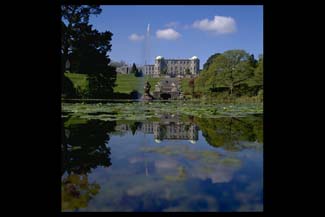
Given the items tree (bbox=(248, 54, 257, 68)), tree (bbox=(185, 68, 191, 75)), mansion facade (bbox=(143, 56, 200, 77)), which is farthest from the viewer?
tree (bbox=(248, 54, 257, 68))

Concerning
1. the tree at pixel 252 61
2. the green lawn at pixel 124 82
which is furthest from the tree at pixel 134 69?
the tree at pixel 252 61

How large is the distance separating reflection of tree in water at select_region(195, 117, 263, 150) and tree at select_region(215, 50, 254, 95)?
5.37 ft

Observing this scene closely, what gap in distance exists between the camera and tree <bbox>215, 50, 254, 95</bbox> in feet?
26.1

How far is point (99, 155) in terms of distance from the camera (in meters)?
5.33

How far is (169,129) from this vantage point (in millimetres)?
6574

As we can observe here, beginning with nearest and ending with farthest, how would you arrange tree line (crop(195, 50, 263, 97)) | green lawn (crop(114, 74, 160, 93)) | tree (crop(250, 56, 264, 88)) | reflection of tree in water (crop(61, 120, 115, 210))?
1. reflection of tree in water (crop(61, 120, 115, 210))
2. green lawn (crop(114, 74, 160, 93))
3. tree line (crop(195, 50, 263, 97))
4. tree (crop(250, 56, 264, 88))

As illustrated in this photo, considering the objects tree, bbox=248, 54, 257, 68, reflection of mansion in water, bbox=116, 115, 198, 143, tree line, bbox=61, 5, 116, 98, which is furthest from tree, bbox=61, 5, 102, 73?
tree, bbox=248, 54, 257, 68

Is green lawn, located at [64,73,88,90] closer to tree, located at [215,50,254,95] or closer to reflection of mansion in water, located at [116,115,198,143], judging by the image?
reflection of mansion in water, located at [116,115,198,143]

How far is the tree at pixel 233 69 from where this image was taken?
796cm

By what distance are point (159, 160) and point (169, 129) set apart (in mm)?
1481
